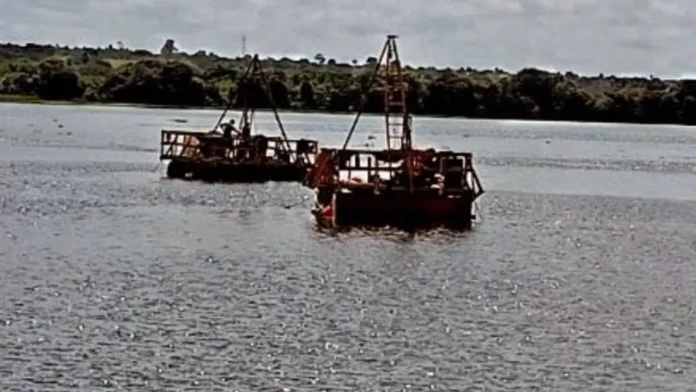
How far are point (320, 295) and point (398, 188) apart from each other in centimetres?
2281

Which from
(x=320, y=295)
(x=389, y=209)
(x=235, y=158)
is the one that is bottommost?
(x=320, y=295)

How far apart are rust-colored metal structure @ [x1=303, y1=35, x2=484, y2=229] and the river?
1.74 meters

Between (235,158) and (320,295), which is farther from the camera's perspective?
(235,158)

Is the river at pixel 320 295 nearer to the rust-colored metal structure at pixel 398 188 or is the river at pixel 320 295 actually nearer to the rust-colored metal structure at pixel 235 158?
the rust-colored metal structure at pixel 398 188

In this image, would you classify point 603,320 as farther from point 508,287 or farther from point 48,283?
point 48,283

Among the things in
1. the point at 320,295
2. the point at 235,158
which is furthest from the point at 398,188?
the point at 235,158

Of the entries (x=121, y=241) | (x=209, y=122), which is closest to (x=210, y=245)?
(x=121, y=241)

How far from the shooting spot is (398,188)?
7238cm

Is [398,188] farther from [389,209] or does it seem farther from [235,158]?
[235,158]

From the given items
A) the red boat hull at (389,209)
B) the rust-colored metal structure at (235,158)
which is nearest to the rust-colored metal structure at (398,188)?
the red boat hull at (389,209)

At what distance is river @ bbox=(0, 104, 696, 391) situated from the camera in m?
→ 37.8

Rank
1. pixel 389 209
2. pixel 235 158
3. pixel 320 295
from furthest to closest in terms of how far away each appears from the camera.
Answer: pixel 235 158 < pixel 389 209 < pixel 320 295

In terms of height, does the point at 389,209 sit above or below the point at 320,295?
above

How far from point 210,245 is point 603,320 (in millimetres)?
20725
